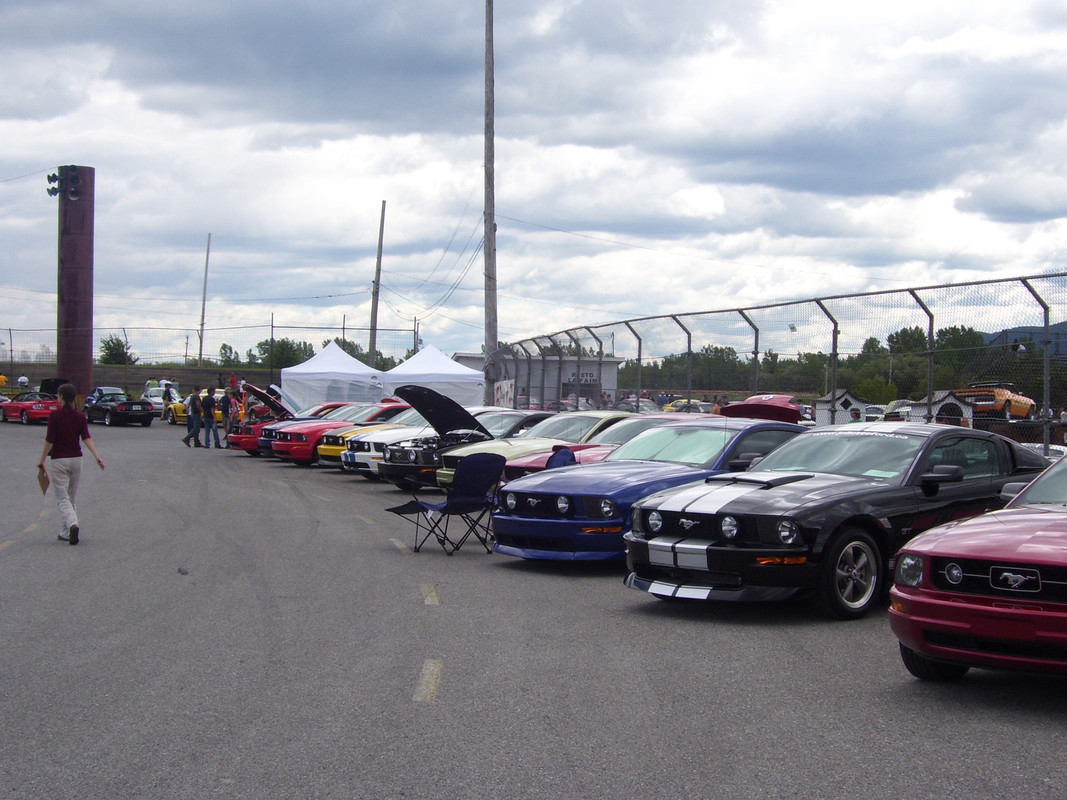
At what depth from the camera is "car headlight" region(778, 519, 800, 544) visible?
275 inches

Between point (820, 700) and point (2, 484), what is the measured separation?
1646cm

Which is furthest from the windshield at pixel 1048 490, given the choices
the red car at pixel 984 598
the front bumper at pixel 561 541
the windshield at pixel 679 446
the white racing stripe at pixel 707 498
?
the windshield at pixel 679 446

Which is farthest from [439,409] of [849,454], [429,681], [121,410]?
[121,410]

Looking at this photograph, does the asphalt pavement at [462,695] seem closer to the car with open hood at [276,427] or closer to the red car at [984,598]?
the red car at [984,598]

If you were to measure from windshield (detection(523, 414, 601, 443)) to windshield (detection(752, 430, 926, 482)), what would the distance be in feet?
19.1

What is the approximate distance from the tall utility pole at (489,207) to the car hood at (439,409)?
10.8 metres

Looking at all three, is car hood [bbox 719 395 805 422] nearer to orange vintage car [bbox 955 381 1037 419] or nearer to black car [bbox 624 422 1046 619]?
orange vintage car [bbox 955 381 1037 419]

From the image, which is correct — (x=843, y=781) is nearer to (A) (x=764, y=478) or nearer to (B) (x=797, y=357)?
(A) (x=764, y=478)

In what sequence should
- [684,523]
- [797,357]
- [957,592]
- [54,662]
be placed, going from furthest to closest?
1. [797,357]
2. [684,523]
3. [54,662]
4. [957,592]

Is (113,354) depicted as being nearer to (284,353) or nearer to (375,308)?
(284,353)

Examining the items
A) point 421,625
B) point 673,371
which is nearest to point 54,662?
point 421,625

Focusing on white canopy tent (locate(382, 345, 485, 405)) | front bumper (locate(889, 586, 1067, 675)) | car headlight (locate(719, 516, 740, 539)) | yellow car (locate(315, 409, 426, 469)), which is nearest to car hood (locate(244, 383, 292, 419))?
yellow car (locate(315, 409, 426, 469))

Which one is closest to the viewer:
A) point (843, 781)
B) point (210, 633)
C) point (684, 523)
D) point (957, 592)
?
point (843, 781)

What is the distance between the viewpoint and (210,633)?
6.67m
